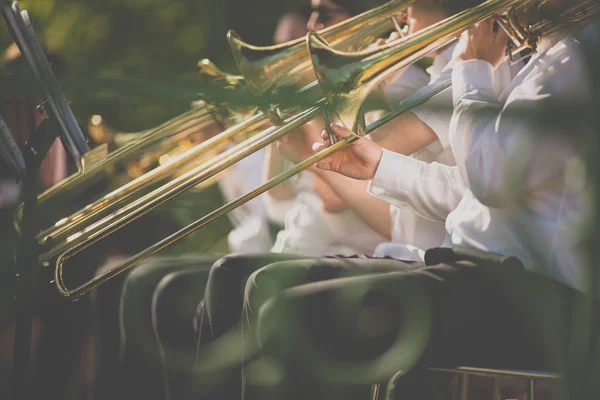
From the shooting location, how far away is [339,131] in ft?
3.75

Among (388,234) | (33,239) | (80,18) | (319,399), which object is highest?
(80,18)

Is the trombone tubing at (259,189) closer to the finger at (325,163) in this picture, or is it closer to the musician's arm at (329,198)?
the finger at (325,163)

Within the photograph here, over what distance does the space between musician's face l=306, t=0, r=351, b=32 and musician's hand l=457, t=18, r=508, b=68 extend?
352mm

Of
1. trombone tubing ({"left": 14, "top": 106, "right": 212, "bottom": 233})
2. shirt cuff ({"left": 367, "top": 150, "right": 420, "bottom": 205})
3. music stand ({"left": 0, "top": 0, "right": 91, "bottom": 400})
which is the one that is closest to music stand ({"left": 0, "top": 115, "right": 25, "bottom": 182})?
music stand ({"left": 0, "top": 0, "right": 91, "bottom": 400})

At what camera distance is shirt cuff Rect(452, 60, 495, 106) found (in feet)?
3.44

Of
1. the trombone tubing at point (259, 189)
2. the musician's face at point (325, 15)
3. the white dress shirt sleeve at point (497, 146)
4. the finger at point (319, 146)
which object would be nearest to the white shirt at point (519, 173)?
the white dress shirt sleeve at point (497, 146)

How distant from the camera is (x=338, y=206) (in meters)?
Result: 1.54

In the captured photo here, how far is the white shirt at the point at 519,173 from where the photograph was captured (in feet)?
3.13

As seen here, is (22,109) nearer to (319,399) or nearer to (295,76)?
(295,76)

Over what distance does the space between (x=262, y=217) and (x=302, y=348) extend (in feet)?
2.73

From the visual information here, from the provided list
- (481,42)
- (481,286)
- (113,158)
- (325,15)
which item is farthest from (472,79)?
(113,158)

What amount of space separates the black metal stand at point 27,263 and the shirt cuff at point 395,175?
0.52 metres

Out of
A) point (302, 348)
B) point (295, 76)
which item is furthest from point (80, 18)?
point (302, 348)

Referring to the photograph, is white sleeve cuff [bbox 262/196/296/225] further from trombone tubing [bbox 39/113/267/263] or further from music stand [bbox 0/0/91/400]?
music stand [bbox 0/0/91/400]
